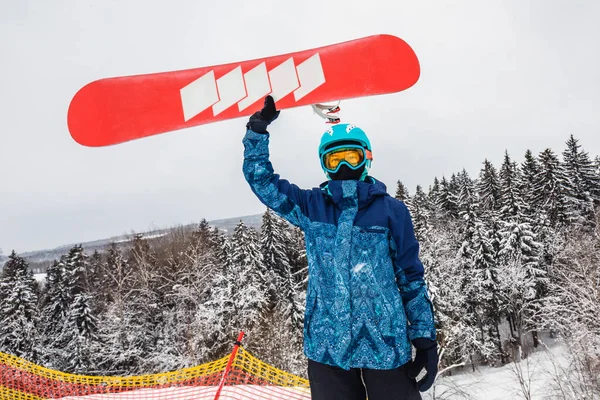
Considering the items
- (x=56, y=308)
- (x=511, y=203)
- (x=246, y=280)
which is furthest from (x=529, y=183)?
(x=56, y=308)

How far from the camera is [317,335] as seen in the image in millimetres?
1614

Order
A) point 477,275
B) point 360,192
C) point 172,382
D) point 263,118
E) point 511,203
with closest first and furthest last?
1. point 360,192
2. point 263,118
3. point 172,382
4. point 477,275
5. point 511,203

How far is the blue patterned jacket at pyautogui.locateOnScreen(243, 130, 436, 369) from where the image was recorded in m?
1.55

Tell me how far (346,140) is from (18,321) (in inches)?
1082

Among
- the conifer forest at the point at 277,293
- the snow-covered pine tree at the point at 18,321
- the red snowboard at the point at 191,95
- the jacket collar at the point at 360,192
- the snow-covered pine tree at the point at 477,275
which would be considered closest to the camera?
the jacket collar at the point at 360,192

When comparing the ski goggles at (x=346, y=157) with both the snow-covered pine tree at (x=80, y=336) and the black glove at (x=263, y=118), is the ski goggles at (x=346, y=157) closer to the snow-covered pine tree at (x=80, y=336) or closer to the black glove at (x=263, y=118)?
the black glove at (x=263, y=118)

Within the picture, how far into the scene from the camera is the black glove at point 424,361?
159 centimetres

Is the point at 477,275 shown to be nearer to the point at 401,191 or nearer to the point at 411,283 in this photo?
the point at 401,191

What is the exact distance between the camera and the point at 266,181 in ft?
5.70

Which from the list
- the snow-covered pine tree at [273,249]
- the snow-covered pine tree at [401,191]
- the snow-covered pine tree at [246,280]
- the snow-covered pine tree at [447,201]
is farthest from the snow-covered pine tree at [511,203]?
the snow-covered pine tree at [246,280]

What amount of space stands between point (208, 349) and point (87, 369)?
8362 mm

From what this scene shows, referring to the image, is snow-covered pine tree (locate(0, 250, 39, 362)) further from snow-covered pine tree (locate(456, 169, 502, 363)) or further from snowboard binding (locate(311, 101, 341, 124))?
snow-covered pine tree (locate(456, 169, 502, 363))

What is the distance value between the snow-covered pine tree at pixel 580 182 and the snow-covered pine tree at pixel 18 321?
123 feet

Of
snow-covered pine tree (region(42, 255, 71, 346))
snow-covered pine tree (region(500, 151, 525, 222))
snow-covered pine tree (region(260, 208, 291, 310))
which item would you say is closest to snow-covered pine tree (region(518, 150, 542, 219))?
snow-covered pine tree (region(500, 151, 525, 222))
